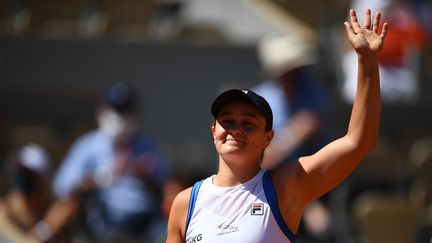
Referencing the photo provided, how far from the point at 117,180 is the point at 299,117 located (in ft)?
5.17

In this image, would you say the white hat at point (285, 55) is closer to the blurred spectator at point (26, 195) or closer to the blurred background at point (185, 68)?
the blurred background at point (185, 68)

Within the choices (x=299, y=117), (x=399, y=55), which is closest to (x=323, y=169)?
(x=299, y=117)

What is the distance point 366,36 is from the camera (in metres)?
3.73

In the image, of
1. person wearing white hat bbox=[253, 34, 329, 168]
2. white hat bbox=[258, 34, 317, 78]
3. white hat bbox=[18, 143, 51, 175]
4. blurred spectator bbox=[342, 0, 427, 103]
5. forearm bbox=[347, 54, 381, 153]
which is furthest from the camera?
blurred spectator bbox=[342, 0, 427, 103]

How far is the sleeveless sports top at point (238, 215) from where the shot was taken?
3650 mm

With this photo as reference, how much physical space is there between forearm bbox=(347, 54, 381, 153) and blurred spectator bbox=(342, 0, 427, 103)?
691 centimetres

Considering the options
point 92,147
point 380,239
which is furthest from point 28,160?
point 380,239

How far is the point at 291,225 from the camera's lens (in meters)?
3.71

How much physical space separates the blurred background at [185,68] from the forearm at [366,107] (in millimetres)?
5752

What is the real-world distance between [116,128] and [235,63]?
2433 mm

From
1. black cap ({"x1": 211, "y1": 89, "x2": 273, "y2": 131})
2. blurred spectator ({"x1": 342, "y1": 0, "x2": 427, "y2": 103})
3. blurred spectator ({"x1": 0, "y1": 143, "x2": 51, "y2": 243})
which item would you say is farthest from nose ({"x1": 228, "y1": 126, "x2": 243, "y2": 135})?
blurred spectator ({"x1": 342, "y1": 0, "x2": 427, "y2": 103})

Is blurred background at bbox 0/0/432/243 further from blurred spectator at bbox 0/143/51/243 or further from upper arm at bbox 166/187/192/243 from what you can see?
upper arm at bbox 166/187/192/243

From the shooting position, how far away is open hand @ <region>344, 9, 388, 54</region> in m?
3.66

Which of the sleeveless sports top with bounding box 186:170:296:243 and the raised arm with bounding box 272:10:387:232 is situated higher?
the raised arm with bounding box 272:10:387:232
